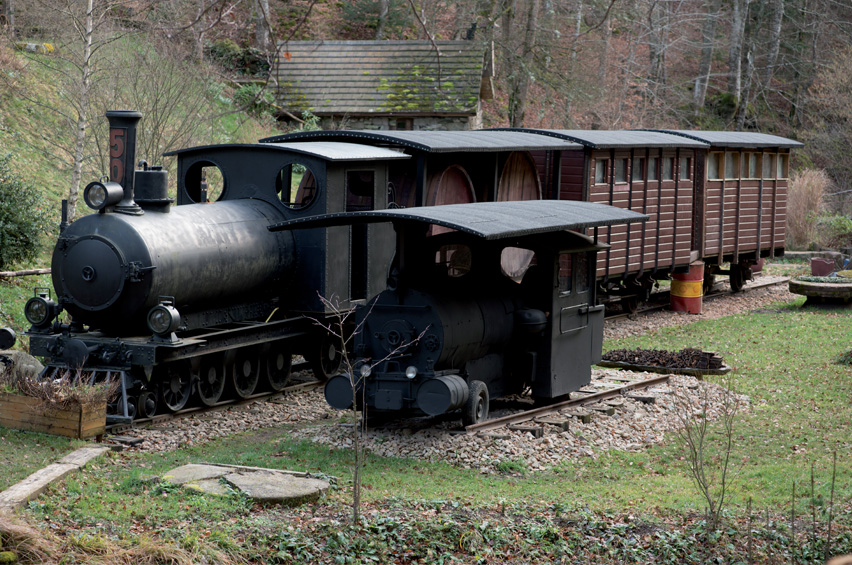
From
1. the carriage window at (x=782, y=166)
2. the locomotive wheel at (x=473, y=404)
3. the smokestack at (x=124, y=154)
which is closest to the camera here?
the locomotive wheel at (x=473, y=404)

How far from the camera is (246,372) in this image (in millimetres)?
12836

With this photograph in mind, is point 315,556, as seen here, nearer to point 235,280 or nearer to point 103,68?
point 235,280

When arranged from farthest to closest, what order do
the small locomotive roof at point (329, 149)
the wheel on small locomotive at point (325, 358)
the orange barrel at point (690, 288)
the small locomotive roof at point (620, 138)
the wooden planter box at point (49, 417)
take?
the orange barrel at point (690, 288) < the small locomotive roof at point (620, 138) < the wheel on small locomotive at point (325, 358) < the small locomotive roof at point (329, 149) < the wooden planter box at point (49, 417)

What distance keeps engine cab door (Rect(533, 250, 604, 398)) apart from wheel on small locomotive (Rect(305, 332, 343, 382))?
131 inches

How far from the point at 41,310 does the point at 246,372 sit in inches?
103

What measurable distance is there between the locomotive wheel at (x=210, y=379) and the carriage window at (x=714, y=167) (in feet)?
43.0

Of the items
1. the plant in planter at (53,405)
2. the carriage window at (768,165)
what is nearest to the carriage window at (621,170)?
the carriage window at (768,165)

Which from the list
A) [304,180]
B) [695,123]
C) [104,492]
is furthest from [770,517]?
[695,123]

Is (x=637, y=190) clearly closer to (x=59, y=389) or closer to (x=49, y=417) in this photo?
(x=59, y=389)

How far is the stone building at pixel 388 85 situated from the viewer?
2630 cm

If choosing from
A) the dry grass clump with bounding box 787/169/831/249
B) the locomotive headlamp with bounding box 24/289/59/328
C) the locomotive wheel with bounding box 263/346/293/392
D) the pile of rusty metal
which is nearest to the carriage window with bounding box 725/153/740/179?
the pile of rusty metal

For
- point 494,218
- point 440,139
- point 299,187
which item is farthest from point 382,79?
point 494,218

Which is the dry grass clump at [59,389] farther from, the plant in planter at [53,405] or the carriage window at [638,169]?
the carriage window at [638,169]

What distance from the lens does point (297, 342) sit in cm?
1367
